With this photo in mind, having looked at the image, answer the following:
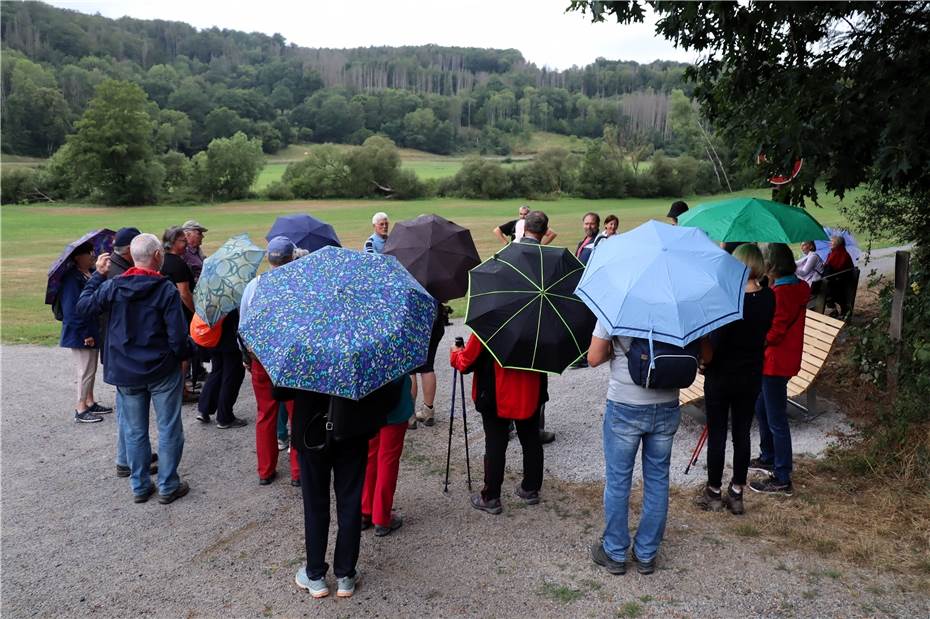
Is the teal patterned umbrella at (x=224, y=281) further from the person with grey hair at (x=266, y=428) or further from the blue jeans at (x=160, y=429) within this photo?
the blue jeans at (x=160, y=429)

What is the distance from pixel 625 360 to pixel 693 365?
41 centimetres

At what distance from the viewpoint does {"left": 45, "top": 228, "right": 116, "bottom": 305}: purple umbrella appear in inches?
282

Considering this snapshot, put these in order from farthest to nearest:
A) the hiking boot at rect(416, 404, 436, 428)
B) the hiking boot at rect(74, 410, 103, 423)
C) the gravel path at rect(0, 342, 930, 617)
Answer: the hiking boot at rect(74, 410, 103, 423) < the hiking boot at rect(416, 404, 436, 428) < the gravel path at rect(0, 342, 930, 617)

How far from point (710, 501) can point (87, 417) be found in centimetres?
657

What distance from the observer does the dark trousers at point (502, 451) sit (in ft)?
17.4

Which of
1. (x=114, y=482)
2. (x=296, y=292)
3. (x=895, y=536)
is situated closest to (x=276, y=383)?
(x=296, y=292)

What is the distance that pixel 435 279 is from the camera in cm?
655

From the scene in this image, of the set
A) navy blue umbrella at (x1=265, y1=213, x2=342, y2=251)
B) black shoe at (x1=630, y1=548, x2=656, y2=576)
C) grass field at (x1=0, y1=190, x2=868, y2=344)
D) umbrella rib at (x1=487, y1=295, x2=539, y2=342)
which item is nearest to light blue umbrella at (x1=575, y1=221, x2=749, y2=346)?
umbrella rib at (x1=487, y1=295, x2=539, y2=342)

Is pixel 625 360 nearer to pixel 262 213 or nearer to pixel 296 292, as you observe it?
pixel 296 292

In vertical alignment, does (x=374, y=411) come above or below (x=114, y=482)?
above

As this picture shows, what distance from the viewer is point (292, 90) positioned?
469 feet

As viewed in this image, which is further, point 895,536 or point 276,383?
point 895,536

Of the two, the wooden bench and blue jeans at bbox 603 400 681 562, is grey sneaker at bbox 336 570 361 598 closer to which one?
blue jeans at bbox 603 400 681 562

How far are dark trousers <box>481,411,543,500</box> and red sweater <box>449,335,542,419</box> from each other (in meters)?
0.16
